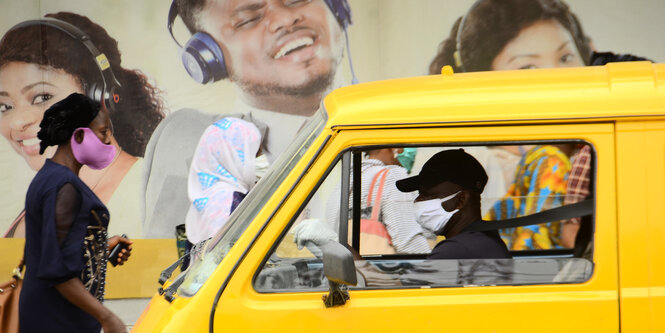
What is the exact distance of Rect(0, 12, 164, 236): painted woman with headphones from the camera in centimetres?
802

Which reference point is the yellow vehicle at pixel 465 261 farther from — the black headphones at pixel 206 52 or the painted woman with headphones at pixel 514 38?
the black headphones at pixel 206 52

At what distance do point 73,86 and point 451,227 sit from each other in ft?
19.6

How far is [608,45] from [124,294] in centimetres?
538

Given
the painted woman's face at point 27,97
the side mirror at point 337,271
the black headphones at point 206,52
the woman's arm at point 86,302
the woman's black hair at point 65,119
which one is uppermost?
the black headphones at point 206,52

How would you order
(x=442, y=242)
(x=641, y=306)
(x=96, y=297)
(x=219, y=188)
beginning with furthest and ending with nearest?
A: (x=219, y=188)
(x=96, y=297)
(x=442, y=242)
(x=641, y=306)

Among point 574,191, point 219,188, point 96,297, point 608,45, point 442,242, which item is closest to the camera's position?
point 574,191

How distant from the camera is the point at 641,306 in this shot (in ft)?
8.21

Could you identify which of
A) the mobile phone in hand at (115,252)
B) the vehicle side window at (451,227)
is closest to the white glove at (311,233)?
the vehicle side window at (451,227)

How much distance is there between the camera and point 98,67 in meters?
8.05

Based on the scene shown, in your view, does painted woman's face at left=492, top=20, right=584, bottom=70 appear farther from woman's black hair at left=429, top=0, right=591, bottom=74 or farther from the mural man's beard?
the mural man's beard

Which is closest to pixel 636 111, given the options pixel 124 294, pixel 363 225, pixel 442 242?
pixel 442 242

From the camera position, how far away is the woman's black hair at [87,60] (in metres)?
8.02

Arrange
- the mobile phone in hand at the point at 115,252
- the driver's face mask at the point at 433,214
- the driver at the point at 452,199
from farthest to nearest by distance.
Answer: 1. the mobile phone in hand at the point at 115,252
2. the driver's face mask at the point at 433,214
3. the driver at the point at 452,199

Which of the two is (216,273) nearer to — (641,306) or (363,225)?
(363,225)
